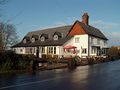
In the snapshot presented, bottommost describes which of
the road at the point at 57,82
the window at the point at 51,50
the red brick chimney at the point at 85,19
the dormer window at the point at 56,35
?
the road at the point at 57,82

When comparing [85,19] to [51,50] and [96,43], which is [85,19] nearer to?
[96,43]

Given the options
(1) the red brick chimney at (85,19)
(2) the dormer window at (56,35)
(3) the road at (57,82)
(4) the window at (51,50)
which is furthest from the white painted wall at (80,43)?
(3) the road at (57,82)

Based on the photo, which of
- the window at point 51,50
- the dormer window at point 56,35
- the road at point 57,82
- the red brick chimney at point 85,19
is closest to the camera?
the road at point 57,82

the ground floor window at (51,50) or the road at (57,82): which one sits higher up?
the ground floor window at (51,50)

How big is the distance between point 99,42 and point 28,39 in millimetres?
19345

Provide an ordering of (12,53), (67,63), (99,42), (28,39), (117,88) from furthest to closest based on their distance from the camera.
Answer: (28,39) → (99,42) → (67,63) → (12,53) → (117,88)

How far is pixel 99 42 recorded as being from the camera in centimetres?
6241

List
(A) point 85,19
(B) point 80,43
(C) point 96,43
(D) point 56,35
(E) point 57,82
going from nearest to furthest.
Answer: (E) point 57,82
(B) point 80,43
(D) point 56,35
(C) point 96,43
(A) point 85,19

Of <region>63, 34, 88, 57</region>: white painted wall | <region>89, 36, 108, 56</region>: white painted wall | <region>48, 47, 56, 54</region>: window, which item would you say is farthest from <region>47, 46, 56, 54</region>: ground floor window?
<region>89, 36, 108, 56</region>: white painted wall

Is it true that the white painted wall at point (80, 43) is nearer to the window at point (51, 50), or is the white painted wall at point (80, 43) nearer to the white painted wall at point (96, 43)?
the white painted wall at point (96, 43)

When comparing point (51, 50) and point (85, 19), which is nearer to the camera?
point (51, 50)

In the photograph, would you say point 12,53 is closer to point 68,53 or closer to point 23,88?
point 23,88

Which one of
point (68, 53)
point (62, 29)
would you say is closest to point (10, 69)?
point (68, 53)

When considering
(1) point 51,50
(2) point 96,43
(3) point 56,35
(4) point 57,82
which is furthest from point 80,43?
(4) point 57,82
